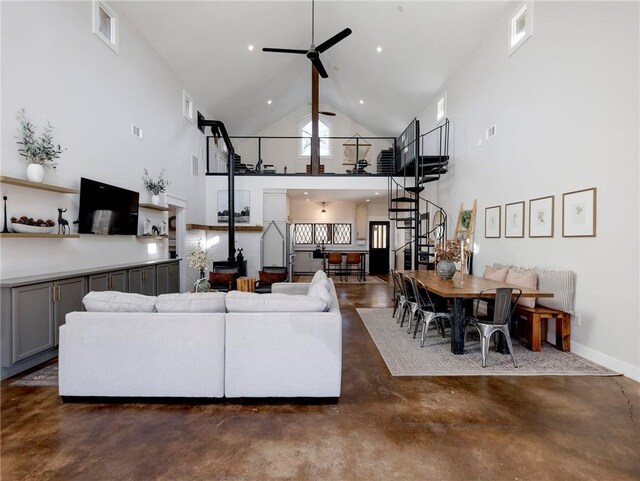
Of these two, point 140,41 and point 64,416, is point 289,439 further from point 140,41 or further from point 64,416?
point 140,41

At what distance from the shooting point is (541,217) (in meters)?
4.08

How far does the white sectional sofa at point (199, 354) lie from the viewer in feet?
7.82

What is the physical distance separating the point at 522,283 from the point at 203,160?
23.9 ft

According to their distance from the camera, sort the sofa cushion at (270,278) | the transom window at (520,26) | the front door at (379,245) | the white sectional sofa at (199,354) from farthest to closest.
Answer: the front door at (379,245) → the sofa cushion at (270,278) → the transom window at (520,26) → the white sectional sofa at (199,354)

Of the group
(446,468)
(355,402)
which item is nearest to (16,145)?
(355,402)

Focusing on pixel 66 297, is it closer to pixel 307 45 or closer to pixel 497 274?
pixel 497 274

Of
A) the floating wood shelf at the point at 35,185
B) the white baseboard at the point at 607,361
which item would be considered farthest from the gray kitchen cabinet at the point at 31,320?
the white baseboard at the point at 607,361

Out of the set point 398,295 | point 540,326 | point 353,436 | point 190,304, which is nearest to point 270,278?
point 398,295

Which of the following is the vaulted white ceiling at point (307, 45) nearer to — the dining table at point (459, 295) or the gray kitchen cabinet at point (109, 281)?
the gray kitchen cabinet at point (109, 281)

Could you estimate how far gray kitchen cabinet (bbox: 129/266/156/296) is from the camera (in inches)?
178

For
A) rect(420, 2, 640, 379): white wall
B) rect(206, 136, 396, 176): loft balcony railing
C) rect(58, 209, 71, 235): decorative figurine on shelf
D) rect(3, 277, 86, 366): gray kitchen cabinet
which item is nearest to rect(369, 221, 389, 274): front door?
rect(206, 136, 396, 176): loft balcony railing

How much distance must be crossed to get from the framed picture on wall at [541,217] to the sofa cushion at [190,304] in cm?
386

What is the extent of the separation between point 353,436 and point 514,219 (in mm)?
3956

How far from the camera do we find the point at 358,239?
1182 centimetres
